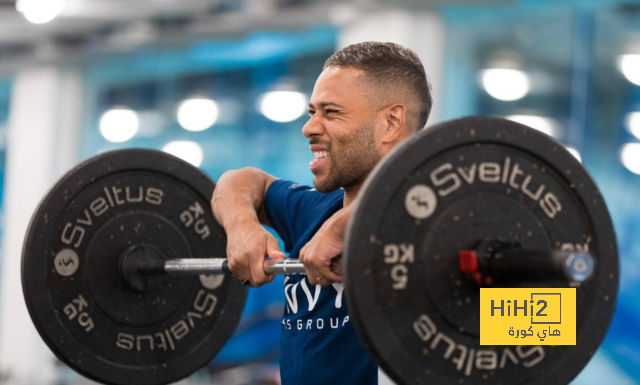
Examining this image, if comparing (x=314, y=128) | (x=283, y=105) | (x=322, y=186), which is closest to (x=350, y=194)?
(x=322, y=186)

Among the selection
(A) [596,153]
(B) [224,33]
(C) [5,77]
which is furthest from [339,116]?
(C) [5,77]

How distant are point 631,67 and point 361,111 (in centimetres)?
381

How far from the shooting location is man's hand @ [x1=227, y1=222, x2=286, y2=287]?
1.52 metres

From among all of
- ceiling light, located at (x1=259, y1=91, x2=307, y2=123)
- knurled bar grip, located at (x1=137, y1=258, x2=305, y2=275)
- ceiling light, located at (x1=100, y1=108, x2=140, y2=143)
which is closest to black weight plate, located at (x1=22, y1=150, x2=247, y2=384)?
knurled bar grip, located at (x1=137, y1=258, x2=305, y2=275)

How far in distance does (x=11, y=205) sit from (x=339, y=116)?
6137 millimetres

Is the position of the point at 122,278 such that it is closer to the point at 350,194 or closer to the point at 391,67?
the point at 350,194

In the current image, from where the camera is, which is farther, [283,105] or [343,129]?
[283,105]

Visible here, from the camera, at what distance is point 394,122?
63.2 inches

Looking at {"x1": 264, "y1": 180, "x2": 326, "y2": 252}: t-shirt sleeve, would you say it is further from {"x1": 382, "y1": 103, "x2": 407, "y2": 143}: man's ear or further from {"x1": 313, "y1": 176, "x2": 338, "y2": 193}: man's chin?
{"x1": 382, "y1": 103, "x2": 407, "y2": 143}: man's ear

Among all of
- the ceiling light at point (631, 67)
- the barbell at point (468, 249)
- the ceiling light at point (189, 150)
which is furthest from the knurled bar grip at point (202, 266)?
the ceiling light at point (189, 150)

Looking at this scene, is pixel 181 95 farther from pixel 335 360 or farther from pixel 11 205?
pixel 335 360

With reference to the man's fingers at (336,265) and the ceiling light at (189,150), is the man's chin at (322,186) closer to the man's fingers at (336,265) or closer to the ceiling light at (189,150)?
the man's fingers at (336,265)

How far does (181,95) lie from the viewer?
7.21 m

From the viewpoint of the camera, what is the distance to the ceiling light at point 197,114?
23.2 feet
